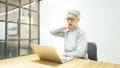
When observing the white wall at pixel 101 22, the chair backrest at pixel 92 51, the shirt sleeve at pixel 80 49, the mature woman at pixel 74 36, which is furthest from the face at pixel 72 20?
the white wall at pixel 101 22

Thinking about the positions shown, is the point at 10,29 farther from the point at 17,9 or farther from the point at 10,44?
the point at 17,9

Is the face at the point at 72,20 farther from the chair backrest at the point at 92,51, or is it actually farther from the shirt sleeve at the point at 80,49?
the chair backrest at the point at 92,51

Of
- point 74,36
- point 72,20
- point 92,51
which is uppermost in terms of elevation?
point 72,20

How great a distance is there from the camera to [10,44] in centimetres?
235

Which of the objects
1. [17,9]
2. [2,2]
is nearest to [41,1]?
[17,9]

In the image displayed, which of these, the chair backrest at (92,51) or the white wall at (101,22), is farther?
the white wall at (101,22)

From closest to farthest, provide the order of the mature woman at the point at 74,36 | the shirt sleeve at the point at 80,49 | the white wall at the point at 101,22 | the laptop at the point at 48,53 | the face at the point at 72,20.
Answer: the laptop at the point at 48,53 < the shirt sleeve at the point at 80,49 < the mature woman at the point at 74,36 < the face at the point at 72,20 < the white wall at the point at 101,22

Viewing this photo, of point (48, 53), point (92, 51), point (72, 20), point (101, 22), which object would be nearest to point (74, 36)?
point (72, 20)

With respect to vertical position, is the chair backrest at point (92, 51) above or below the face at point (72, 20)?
below

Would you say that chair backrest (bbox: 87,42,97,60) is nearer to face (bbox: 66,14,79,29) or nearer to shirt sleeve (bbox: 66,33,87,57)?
shirt sleeve (bbox: 66,33,87,57)

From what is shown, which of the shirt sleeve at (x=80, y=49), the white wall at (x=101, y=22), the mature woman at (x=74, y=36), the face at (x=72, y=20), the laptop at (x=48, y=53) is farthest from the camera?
the white wall at (x=101, y=22)

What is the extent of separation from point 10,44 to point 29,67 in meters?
1.62

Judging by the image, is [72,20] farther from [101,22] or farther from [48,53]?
[101,22]

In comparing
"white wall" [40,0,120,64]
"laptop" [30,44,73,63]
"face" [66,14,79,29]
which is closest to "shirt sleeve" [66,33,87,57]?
"face" [66,14,79,29]
